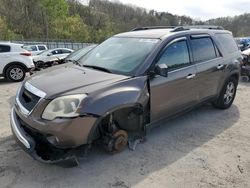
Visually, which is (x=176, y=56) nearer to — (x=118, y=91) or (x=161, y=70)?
(x=161, y=70)

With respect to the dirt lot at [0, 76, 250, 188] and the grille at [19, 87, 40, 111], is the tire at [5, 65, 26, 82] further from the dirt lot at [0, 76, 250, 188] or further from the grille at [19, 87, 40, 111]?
the grille at [19, 87, 40, 111]

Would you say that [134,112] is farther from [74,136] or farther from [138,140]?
[74,136]

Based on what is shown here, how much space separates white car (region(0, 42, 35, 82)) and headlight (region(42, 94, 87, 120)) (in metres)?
7.45

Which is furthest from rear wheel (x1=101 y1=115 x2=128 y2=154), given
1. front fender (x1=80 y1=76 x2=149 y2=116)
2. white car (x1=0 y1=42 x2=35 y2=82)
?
white car (x1=0 y1=42 x2=35 y2=82)

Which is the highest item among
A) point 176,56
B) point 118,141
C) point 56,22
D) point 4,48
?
point 56,22

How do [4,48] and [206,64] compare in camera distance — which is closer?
[206,64]

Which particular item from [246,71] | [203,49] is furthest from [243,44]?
[203,49]

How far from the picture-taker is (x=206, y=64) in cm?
498

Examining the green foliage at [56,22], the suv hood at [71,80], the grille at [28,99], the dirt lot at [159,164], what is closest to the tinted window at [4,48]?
Answer: the dirt lot at [159,164]

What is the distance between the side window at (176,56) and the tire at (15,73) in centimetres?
721

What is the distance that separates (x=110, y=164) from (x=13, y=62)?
24.9 ft

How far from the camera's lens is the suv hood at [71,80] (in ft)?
10.8

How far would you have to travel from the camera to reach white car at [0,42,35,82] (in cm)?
976

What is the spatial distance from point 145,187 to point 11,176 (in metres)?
1.60
